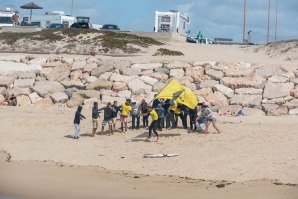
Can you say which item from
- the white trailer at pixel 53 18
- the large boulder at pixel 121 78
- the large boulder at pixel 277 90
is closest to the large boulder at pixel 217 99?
the large boulder at pixel 277 90

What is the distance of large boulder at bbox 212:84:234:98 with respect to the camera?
29750 millimetres

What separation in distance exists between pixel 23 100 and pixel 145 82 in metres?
6.28

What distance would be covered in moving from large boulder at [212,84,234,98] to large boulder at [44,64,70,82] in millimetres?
8583

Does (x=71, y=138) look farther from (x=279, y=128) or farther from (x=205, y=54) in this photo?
(x=205, y=54)

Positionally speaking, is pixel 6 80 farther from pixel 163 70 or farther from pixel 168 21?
pixel 168 21

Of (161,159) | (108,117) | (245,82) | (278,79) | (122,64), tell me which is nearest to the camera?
(161,159)

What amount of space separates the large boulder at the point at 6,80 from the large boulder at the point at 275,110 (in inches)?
544

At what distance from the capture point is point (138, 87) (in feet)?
102

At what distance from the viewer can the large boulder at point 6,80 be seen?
32.8m

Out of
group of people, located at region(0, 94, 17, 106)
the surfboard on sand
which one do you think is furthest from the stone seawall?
the surfboard on sand

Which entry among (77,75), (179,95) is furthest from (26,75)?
(179,95)

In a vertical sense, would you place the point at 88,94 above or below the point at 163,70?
below

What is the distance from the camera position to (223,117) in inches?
1051

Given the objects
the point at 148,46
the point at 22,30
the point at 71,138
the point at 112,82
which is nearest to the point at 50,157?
the point at 71,138
